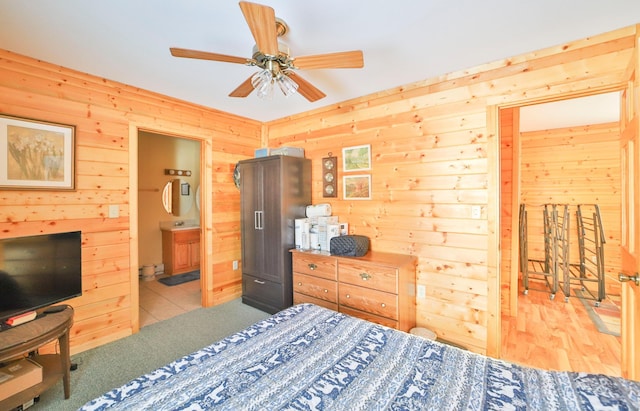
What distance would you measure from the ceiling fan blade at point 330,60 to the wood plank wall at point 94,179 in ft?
6.80

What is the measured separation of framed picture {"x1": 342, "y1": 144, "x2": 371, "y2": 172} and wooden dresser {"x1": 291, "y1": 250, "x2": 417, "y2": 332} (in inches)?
38.6

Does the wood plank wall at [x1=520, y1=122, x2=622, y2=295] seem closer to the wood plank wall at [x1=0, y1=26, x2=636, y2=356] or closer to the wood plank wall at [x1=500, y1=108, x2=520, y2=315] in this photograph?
the wood plank wall at [x1=500, y1=108, x2=520, y2=315]

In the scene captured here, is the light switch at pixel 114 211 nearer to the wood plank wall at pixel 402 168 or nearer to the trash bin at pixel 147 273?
the wood plank wall at pixel 402 168

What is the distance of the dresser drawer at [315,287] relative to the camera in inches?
105

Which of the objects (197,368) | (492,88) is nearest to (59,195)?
(197,368)

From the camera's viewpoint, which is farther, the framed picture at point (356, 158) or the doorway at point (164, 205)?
the doorway at point (164, 205)

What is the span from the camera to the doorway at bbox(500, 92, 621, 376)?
2416 millimetres

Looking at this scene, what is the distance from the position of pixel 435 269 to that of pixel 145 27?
9.82 feet

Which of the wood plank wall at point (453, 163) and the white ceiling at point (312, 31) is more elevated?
the white ceiling at point (312, 31)

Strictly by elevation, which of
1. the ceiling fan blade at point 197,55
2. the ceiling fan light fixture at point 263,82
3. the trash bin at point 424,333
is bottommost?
the trash bin at point 424,333

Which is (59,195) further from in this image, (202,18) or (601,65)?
(601,65)

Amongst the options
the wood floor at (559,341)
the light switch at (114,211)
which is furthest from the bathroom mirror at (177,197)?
the wood floor at (559,341)

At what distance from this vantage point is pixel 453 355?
126 centimetres

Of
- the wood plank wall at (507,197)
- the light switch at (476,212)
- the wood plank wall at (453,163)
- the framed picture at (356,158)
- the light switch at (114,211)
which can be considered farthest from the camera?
the wood plank wall at (507,197)
